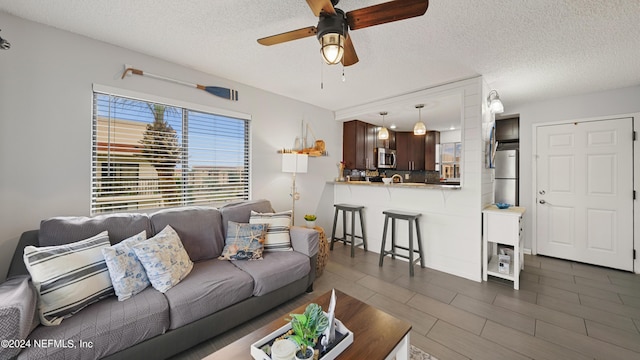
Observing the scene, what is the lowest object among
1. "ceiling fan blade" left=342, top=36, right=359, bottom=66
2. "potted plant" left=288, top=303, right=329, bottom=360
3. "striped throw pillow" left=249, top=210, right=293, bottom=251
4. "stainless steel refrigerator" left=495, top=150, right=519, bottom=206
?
"potted plant" left=288, top=303, right=329, bottom=360

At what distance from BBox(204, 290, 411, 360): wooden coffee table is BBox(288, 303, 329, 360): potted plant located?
16 centimetres

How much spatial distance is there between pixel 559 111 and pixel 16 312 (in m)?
5.97

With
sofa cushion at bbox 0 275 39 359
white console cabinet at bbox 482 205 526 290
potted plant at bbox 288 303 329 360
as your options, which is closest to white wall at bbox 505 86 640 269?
white console cabinet at bbox 482 205 526 290

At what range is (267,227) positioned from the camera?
2697mm

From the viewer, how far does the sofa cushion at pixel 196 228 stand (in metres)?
2.32

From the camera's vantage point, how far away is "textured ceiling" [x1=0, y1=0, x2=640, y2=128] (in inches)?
69.9

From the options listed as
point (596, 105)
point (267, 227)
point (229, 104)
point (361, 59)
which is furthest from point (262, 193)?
point (596, 105)

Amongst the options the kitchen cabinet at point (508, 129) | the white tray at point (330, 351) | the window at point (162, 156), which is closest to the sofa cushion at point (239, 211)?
the window at point (162, 156)

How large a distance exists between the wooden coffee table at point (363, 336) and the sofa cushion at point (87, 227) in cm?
148

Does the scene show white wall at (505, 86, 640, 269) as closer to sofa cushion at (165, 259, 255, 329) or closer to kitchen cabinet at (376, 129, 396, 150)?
kitchen cabinet at (376, 129, 396, 150)

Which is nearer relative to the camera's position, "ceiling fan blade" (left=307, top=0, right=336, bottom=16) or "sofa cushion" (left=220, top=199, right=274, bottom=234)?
"ceiling fan blade" (left=307, top=0, right=336, bottom=16)

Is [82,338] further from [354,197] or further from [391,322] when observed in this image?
[354,197]

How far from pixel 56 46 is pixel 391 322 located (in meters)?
3.42

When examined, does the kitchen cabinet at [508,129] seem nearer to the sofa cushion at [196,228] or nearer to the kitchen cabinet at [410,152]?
the kitchen cabinet at [410,152]
